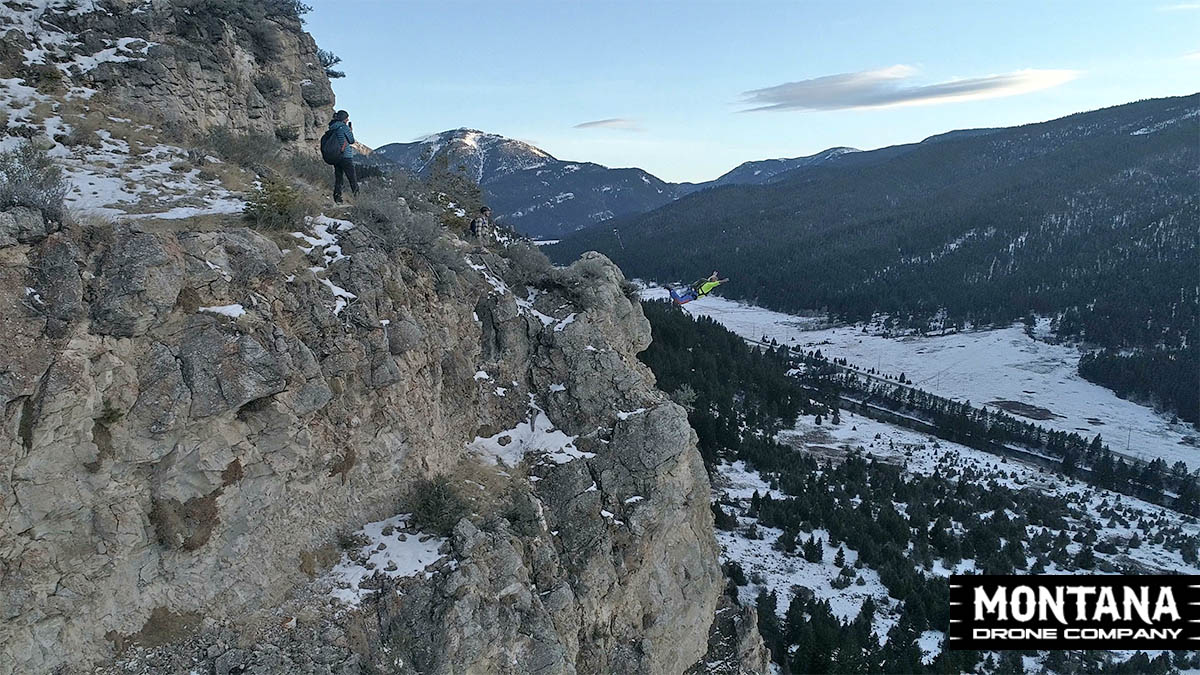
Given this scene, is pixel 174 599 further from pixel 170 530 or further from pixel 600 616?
pixel 600 616

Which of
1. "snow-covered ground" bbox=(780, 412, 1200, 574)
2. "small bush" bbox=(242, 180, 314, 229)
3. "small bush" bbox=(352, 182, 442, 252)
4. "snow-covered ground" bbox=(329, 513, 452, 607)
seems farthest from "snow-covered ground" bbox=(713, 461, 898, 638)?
"small bush" bbox=(242, 180, 314, 229)

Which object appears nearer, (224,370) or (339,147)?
(224,370)

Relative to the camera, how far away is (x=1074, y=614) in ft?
35.7

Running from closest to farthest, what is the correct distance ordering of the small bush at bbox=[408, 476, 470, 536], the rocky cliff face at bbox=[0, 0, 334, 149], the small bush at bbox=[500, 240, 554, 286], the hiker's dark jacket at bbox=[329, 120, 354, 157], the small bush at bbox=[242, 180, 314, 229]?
the small bush at bbox=[408, 476, 470, 536] → the small bush at bbox=[242, 180, 314, 229] → the hiker's dark jacket at bbox=[329, 120, 354, 157] → the rocky cliff face at bbox=[0, 0, 334, 149] → the small bush at bbox=[500, 240, 554, 286]

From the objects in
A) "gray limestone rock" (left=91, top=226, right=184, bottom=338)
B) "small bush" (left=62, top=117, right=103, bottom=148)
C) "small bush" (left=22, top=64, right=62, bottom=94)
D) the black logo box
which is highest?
"small bush" (left=22, top=64, right=62, bottom=94)

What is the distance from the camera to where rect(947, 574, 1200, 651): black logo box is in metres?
10.6

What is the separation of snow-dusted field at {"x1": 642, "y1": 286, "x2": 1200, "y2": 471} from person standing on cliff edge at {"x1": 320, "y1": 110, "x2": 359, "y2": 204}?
90265 millimetres

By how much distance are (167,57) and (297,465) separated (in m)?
11.6

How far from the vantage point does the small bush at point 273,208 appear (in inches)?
470

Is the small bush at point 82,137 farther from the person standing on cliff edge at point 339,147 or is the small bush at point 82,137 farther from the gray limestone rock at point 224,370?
the gray limestone rock at point 224,370

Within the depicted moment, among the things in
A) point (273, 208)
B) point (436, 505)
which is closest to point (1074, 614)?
point (436, 505)

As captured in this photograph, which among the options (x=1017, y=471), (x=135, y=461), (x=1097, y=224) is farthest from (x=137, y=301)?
(x=1097, y=224)

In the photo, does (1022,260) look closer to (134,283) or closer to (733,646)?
(733,646)

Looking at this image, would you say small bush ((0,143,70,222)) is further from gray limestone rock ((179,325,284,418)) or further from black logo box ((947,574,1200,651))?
black logo box ((947,574,1200,651))
